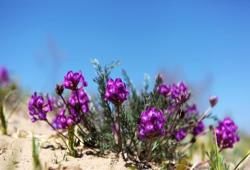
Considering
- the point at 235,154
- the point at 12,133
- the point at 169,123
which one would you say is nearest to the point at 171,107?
the point at 169,123

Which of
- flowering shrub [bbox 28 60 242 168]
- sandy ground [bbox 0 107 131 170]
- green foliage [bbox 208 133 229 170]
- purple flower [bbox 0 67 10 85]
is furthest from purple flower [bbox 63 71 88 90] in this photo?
purple flower [bbox 0 67 10 85]

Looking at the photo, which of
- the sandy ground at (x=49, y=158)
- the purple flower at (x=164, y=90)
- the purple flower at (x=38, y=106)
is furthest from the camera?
the purple flower at (x=164, y=90)

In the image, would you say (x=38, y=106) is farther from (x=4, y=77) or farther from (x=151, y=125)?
(x=4, y=77)

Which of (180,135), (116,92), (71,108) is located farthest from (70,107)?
(180,135)

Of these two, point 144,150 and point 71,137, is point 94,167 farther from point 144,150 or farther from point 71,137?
point 144,150

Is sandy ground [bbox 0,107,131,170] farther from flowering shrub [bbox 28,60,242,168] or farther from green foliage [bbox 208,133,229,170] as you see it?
green foliage [bbox 208,133,229,170]

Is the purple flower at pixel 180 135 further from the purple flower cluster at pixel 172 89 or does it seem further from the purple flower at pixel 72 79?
the purple flower at pixel 72 79

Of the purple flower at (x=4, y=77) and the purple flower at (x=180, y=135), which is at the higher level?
the purple flower at (x=4, y=77)

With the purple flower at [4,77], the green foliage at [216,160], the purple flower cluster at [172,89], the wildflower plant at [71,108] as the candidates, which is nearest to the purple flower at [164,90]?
the purple flower cluster at [172,89]

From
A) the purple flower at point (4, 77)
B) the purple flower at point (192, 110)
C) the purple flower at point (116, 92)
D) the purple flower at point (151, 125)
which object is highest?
the purple flower at point (4, 77)
